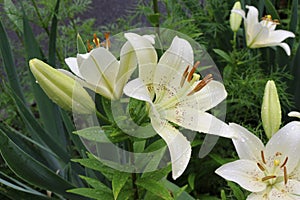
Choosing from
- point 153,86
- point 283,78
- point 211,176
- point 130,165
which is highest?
point 153,86

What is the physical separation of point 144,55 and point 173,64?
61mm

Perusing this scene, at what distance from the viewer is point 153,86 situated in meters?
0.60

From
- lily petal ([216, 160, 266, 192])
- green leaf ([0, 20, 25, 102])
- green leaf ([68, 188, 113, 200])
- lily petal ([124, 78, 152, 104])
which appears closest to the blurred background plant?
green leaf ([0, 20, 25, 102])

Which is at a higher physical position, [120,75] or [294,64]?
[120,75]

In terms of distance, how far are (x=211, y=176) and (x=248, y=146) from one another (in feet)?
1.85

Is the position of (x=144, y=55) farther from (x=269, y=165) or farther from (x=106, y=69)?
(x=269, y=165)

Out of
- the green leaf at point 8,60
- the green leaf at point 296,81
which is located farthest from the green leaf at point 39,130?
the green leaf at point 296,81

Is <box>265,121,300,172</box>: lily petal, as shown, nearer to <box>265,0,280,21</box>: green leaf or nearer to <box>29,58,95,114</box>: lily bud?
<box>29,58,95,114</box>: lily bud

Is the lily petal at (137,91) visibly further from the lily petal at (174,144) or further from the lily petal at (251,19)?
the lily petal at (251,19)

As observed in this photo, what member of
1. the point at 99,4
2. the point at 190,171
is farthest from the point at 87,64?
the point at 99,4

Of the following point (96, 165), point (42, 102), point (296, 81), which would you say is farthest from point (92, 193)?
point (296, 81)

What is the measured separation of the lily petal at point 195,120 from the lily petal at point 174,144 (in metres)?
0.02

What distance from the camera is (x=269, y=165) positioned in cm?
69

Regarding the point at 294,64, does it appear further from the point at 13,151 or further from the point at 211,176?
the point at 13,151
